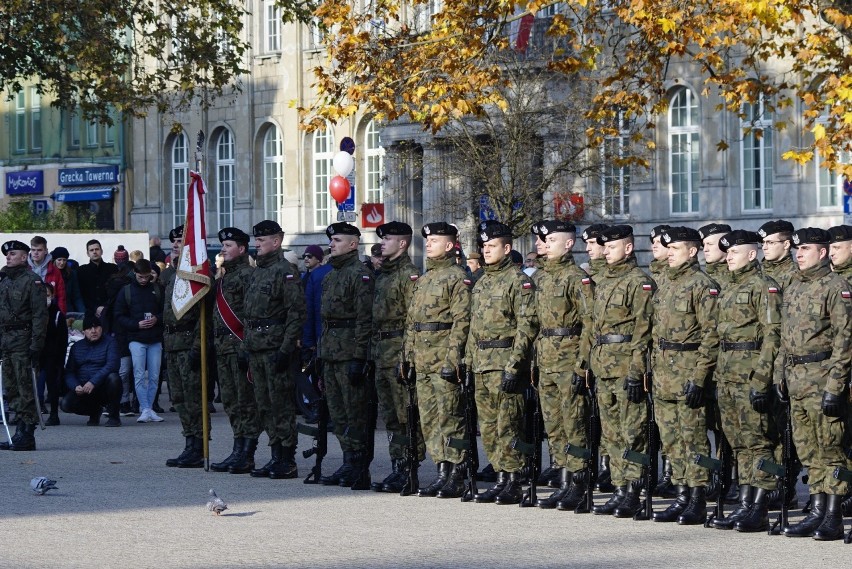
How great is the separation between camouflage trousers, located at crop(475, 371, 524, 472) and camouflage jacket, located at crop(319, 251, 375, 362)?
4.68 feet

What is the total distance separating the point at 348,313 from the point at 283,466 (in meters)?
1.59

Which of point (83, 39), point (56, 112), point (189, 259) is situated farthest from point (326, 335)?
point (56, 112)

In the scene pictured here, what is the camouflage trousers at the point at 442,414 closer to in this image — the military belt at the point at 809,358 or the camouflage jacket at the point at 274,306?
the camouflage jacket at the point at 274,306

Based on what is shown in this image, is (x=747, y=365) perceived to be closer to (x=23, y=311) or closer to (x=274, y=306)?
(x=274, y=306)

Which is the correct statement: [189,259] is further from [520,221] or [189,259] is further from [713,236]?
→ [520,221]

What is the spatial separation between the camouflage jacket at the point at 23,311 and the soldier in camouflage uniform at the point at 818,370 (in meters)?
8.71

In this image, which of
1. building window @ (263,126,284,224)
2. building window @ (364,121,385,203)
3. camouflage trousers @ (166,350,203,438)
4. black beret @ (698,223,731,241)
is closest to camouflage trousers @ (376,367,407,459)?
camouflage trousers @ (166,350,203,438)

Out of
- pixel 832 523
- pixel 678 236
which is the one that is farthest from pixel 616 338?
pixel 832 523

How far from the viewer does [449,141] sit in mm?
33312

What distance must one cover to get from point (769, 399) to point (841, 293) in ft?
3.34

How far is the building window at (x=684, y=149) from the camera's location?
35.2 meters

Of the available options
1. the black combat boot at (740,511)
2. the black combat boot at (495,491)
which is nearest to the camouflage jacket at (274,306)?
the black combat boot at (495,491)

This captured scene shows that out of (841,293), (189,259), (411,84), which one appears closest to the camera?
(841,293)

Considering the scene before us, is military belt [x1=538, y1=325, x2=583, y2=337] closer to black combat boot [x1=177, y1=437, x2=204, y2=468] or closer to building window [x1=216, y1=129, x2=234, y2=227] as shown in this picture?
black combat boot [x1=177, y1=437, x2=204, y2=468]
